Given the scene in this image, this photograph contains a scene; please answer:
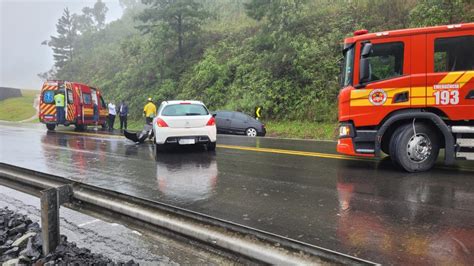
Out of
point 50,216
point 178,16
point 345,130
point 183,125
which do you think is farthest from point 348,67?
point 178,16

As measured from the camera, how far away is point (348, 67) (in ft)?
23.8

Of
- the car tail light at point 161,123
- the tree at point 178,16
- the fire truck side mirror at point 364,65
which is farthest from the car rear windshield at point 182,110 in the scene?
the tree at point 178,16

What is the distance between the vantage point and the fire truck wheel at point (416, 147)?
21.8 ft

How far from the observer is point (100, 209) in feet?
12.4

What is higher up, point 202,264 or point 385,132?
point 385,132

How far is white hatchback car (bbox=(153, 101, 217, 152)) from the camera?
1004 centimetres

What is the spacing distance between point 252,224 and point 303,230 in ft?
2.02

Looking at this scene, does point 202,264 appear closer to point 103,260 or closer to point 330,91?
point 103,260

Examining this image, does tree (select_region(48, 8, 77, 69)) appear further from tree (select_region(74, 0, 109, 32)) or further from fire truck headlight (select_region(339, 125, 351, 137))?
fire truck headlight (select_region(339, 125, 351, 137))

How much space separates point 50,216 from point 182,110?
22.5 feet

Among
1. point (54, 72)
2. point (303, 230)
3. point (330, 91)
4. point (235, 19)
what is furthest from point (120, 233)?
point (54, 72)

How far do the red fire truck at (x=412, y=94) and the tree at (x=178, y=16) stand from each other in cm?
2156

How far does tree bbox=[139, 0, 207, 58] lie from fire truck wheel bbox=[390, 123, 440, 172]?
2288 cm

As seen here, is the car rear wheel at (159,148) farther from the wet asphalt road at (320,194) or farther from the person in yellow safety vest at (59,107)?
the person in yellow safety vest at (59,107)
